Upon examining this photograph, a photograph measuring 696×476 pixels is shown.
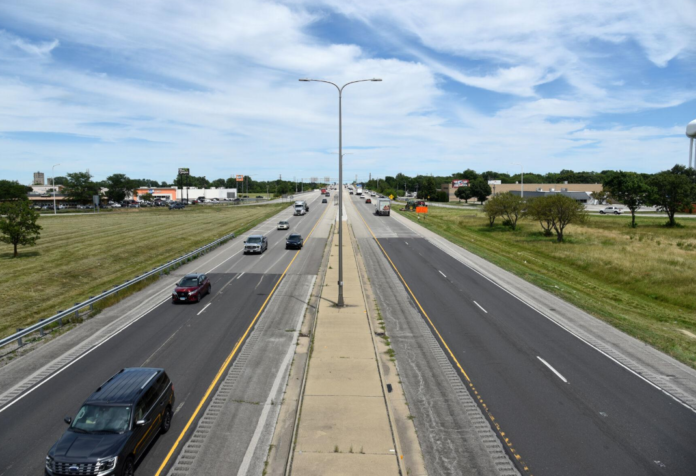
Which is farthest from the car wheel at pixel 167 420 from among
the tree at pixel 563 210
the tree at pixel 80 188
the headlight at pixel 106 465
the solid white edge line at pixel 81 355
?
the tree at pixel 80 188

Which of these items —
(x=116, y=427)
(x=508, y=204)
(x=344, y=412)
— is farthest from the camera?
(x=508, y=204)

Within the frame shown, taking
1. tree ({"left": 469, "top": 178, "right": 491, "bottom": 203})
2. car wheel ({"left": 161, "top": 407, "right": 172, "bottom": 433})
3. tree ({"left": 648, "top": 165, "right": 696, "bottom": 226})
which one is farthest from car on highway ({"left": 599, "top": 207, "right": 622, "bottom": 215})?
car wheel ({"left": 161, "top": 407, "right": 172, "bottom": 433})

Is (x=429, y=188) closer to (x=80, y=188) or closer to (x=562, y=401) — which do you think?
(x=80, y=188)

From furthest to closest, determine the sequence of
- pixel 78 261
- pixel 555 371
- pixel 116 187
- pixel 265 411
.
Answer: pixel 116 187, pixel 78 261, pixel 555 371, pixel 265 411

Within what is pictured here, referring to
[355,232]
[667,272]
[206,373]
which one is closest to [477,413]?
[206,373]

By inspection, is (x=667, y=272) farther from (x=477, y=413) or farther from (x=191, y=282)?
(x=191, y=282)

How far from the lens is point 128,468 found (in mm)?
9445

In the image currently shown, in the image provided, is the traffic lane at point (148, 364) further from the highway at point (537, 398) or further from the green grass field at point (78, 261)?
the green grass field at point (78, 261)

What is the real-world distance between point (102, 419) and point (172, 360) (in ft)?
21.5

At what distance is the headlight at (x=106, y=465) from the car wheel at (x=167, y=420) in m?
2.63

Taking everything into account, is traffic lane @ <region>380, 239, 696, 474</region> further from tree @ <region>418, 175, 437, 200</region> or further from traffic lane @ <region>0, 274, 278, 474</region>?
tree @ <region>418, 175, 437, 200</region>

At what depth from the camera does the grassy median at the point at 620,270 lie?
74.7ft

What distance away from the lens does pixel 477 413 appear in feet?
41.9

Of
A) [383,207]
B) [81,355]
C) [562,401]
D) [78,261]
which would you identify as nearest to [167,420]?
[81,355]
